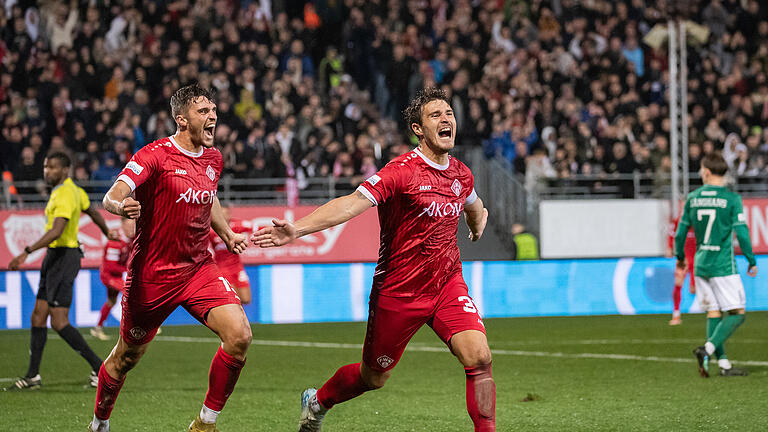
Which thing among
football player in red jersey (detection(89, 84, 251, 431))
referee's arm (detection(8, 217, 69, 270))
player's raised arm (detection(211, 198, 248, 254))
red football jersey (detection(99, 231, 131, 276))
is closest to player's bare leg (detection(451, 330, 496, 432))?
football player in red jersey (detection(89, 84, 251, 431))

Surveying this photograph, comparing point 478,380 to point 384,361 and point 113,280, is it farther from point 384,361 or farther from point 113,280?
point 113,280

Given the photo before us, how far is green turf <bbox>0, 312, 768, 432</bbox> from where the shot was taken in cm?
800

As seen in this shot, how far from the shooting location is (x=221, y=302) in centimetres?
682

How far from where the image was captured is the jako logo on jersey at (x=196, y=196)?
6859mm

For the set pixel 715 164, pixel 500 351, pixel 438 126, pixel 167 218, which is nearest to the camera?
pixel 438 126

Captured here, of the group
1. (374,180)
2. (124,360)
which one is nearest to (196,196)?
(124,360)

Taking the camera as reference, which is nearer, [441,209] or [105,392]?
[441,209]

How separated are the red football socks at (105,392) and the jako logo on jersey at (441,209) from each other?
7.77ft

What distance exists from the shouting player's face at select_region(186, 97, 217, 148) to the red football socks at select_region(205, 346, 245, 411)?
140cm

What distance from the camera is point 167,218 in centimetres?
684

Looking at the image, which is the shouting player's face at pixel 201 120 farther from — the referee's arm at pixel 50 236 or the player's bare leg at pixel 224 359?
the referee's arm at pixel 50 236

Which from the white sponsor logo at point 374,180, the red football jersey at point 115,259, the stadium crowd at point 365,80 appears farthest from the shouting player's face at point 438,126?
the stadium crowd at point 365,80

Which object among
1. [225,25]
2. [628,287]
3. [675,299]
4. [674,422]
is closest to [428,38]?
[225,25]

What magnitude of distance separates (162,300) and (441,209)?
191cm
